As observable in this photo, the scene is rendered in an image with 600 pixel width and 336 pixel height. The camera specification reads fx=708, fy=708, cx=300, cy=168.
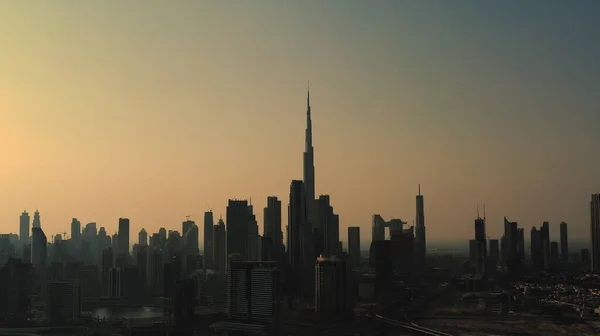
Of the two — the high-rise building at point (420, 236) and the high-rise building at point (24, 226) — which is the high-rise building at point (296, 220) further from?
the high-rise building at point (24, 226)

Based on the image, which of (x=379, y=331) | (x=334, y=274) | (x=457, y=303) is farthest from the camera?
(x=457, y=303)

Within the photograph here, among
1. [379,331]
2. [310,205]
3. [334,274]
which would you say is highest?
[310,205]

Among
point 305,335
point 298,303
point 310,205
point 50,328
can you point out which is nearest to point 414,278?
point 310,205

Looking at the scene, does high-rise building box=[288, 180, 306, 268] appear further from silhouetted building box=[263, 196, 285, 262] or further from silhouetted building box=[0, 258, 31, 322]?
silhouetted building box=[0, 258, 31, 322]

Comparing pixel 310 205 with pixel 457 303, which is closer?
pixel 457 303

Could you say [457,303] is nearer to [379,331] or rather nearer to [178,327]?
[379,331]

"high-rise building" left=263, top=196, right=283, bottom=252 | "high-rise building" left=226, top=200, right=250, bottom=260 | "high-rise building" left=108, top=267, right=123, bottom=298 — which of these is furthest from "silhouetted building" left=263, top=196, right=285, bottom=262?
"high-rise building" left=108, top=267, right=123, bottom=298

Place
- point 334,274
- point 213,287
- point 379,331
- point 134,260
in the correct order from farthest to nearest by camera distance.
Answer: point 134,260 → point 213,287 → point 334,274 → point 379,331
